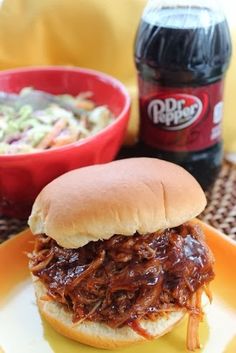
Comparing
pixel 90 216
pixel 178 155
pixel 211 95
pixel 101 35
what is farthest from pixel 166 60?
pixel 90 216

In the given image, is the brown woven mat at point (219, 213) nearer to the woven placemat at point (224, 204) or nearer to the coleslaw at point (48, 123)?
the woven placemat at point (224, 204)

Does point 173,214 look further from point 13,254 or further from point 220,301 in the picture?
point 13,254

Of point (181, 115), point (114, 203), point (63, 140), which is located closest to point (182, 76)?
point (181, 115)

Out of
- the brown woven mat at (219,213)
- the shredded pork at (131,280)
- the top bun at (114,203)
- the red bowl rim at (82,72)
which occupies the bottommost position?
the brown woven mat at (219,213)

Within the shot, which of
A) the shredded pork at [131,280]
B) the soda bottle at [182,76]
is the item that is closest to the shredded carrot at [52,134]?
the soda bottle at [182,76]

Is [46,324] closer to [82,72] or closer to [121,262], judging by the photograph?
[121,262]

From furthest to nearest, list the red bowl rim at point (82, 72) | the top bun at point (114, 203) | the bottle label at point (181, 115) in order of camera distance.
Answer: the bottle label at point (181, 115), the red bowl rim at point (82, 72), the top bun at point (114, 203)

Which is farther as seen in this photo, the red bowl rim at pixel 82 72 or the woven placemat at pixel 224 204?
the woven placemat at pixel 224 204

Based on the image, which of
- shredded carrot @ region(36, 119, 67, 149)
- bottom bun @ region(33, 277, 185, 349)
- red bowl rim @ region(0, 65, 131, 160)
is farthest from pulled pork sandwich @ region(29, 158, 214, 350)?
shredded carrot @ region(36, 119, 67, 149)

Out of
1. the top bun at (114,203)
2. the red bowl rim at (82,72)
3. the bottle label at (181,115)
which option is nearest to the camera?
the top bun at (114,203)
